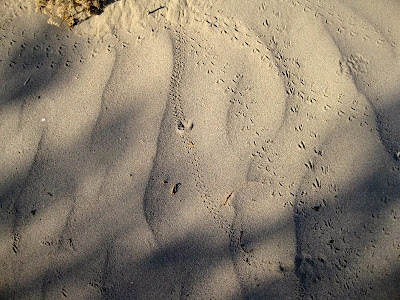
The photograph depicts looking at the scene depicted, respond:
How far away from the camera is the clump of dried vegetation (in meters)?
1.41

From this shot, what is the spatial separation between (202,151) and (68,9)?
919 millimetres

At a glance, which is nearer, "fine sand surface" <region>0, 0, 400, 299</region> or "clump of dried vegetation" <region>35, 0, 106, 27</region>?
"fine sand surface" <region>0, 0, 400, 299</region>

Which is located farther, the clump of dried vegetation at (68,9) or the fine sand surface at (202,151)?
the clump of dried vegetation at (68,9)

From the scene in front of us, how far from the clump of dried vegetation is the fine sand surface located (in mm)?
40

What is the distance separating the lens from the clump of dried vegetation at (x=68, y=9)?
141cm

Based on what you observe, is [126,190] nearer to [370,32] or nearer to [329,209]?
[329,209]

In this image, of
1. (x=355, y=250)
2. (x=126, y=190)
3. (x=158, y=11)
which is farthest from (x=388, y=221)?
(x=158, y=11)

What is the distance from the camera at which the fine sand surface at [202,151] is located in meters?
1.28

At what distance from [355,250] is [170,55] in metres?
1.18

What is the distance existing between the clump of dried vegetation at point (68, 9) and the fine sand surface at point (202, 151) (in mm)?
40

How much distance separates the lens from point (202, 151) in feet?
4.42

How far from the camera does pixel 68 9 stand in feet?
4.65

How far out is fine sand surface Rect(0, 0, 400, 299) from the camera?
1280 millimetres

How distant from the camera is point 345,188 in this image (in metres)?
1.31
